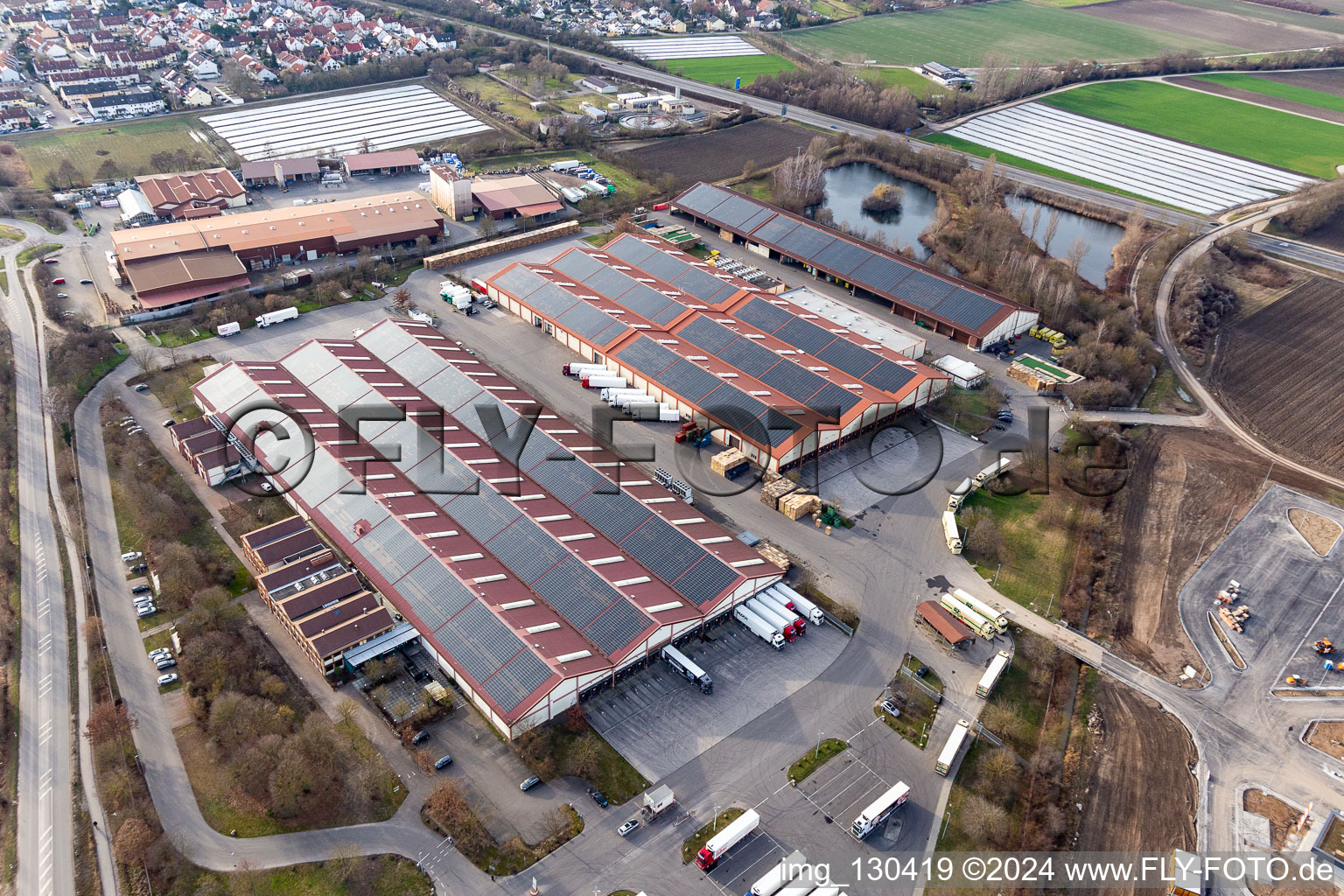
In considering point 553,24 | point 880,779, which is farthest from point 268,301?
Result: point 553,24

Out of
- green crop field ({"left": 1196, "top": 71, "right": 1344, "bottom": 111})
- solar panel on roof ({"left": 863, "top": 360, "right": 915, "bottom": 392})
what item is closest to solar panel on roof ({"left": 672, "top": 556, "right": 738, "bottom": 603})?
solar panel on roof ({"left": 863, "top": 360, "right": 915, "bottom": 392})

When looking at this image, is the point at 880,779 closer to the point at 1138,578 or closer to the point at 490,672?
the point at 490,672

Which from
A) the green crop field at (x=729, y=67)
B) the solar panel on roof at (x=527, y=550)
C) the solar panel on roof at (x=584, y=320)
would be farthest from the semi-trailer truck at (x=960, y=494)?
the green crop field at (x=729, y=67)

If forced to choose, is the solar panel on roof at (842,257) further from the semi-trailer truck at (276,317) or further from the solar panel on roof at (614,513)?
the semi-trailer truck at (276,317)

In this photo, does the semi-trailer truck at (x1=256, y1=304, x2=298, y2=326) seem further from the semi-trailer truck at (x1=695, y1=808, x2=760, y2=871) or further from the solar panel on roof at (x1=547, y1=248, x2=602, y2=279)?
the semi-trailer truck at (x1=695, y1=808, x2=760, y2=871)

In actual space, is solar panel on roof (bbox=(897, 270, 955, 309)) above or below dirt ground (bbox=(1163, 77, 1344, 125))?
below
